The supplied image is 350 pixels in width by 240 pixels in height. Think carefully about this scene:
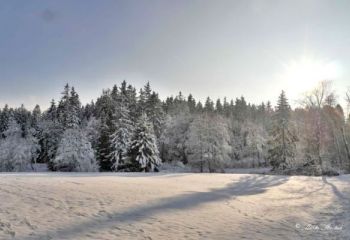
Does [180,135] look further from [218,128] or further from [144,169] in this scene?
[144,169]

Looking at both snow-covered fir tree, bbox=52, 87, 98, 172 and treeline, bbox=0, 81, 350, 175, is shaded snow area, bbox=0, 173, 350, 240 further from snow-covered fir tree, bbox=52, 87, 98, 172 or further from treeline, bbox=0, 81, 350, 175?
snow-covered fir tree, bbox=52, 87, 98, 172

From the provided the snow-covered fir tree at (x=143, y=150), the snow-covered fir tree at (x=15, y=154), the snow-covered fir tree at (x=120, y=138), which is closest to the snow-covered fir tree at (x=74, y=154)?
the snow-covered fir tree at (x=120, y=138)

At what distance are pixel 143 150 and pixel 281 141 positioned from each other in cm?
2152

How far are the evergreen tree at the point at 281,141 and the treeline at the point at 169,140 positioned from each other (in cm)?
15

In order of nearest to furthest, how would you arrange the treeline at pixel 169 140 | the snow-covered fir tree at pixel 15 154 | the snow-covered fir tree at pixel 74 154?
the treeline at pixel 169 140
the snow-covered fir tree at pixel 74 154
the snow-covered fir tree at pixel 15 154

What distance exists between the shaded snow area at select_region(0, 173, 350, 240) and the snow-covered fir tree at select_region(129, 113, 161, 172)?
30535 mm

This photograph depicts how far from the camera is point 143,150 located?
49531mm

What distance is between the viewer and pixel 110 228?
10.3 meters

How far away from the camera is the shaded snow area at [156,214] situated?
33.2ft

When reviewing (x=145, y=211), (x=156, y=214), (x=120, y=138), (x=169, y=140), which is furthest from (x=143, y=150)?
(x=156, y=214)

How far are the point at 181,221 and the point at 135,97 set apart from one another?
212 feet

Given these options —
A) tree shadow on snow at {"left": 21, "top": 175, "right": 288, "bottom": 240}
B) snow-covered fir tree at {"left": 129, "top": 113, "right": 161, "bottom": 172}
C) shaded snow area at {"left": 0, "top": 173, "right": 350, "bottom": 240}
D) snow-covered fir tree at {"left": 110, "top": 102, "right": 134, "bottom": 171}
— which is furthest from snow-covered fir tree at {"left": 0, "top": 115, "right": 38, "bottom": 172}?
tree shadow on snow at {"left": 21, "top": 175, "right": 288, "bottom": 240}

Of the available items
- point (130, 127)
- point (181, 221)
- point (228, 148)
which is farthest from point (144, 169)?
point (181, 221)

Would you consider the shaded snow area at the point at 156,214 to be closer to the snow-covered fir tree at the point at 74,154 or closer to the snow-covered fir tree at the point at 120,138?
the snow-covered fir tree at the point at 120,138
